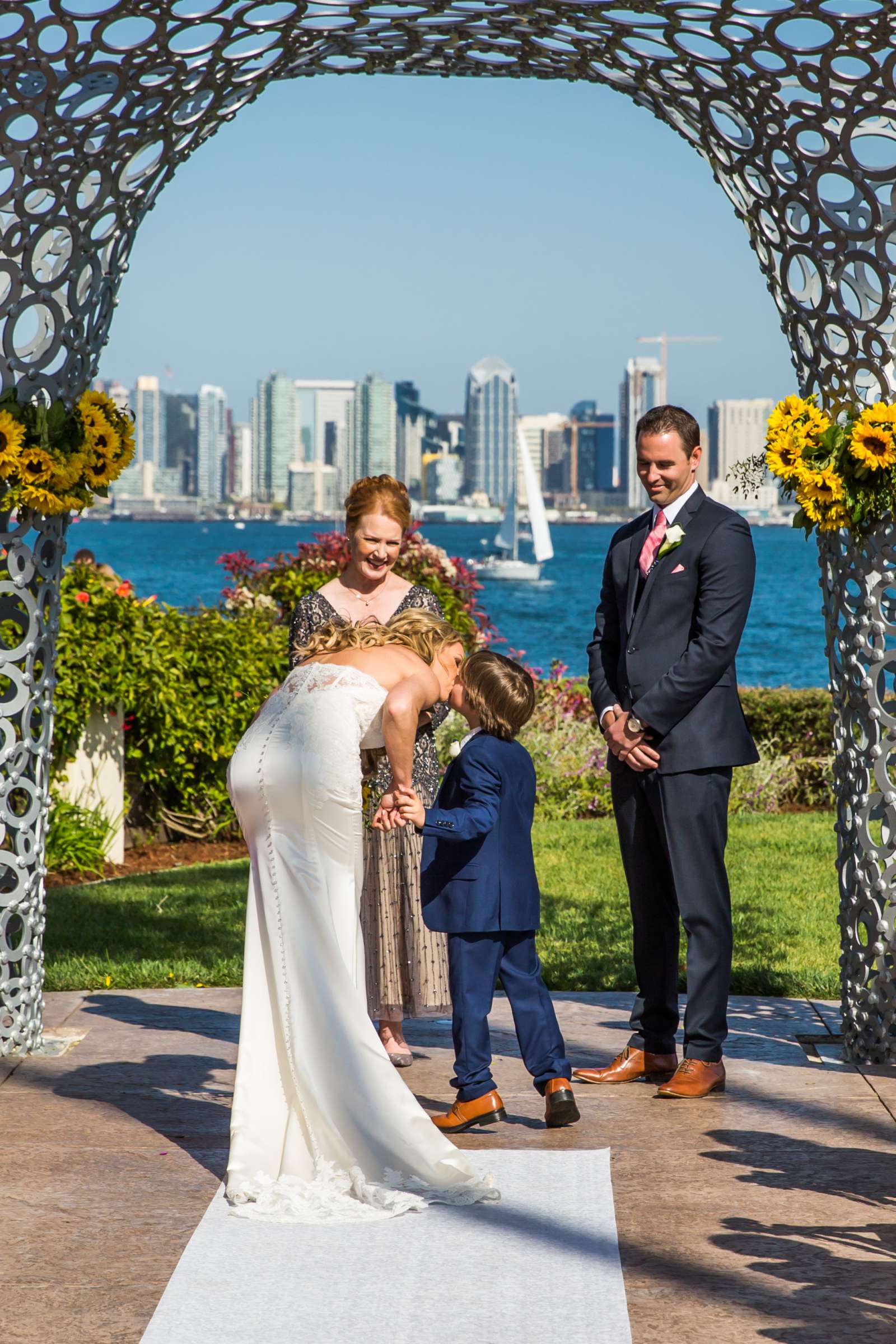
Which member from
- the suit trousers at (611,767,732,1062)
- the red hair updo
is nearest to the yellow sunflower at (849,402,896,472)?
the suit trousers at (611,767,732,1062)

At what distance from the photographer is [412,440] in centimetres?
14125

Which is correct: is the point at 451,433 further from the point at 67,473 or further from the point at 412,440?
the point at 67,473

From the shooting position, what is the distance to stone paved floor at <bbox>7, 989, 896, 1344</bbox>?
3082mm

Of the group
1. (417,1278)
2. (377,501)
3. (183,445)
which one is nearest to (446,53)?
(377,501)

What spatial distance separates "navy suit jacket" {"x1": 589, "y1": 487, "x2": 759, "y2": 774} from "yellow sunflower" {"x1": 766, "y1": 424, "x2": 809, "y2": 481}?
27 centimetres

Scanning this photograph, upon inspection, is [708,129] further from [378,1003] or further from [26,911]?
[26,911]

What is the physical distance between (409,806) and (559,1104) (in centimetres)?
110

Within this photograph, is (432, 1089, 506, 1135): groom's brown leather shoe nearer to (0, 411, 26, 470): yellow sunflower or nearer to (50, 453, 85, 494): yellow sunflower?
(50, 453, 85, 494): yellow sunflower

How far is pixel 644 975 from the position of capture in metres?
4.76

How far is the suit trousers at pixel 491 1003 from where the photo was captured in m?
4.17

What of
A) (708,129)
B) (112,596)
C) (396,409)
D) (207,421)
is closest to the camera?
(708,129)

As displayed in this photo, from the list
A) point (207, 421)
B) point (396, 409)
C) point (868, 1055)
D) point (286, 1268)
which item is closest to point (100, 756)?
point (868, 1055)

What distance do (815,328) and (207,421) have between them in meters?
157

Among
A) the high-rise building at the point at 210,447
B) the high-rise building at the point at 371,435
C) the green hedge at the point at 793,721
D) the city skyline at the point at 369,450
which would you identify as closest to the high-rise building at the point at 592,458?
the city skyline at the point at 369,450
